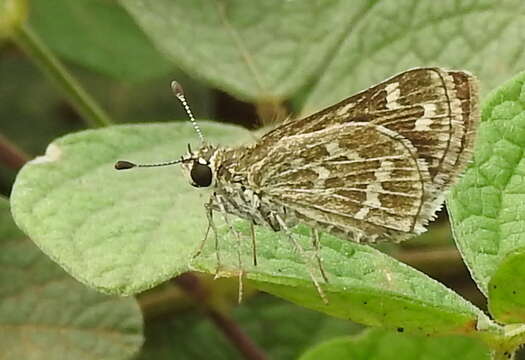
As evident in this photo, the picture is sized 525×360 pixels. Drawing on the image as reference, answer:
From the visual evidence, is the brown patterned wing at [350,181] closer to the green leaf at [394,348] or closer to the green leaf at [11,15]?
the green leaf at [394,348]

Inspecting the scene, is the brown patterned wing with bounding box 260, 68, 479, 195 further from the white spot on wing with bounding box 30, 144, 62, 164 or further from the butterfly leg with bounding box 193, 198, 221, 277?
the white spot on wing with bounding box 30, 144, 62, 164

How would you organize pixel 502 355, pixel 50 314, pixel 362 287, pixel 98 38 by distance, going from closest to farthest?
1. pixel 362 287
2. pixel 502 355
3. pixel 50 314
4. pixel 98 38

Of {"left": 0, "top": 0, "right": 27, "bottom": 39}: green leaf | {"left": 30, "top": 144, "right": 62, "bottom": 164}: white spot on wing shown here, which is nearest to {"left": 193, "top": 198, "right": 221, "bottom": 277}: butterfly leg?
{"left": 30, "top": 144, "right": 62, "bottom": 164}: white spot on wing

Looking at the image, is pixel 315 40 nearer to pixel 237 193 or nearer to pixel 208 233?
pixel 237 193

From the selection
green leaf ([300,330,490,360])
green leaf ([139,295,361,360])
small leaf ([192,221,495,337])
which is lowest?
green leaf ([300,330,490,360])

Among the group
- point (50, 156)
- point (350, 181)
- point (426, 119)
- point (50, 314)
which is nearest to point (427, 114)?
point (426, 119)

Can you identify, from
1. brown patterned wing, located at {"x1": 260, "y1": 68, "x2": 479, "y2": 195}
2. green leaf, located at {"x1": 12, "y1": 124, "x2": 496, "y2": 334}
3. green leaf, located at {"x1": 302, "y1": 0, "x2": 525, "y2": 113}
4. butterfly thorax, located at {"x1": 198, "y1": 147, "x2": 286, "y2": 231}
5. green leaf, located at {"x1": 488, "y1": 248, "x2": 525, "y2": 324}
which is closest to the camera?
green leaf, located at {"x1": 488, "y1": 248, "x2": 525, "y2": 324}

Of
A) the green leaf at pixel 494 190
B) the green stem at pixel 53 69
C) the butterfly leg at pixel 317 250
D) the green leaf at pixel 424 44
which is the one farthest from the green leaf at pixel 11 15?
the green leaf at pixel 494 190
